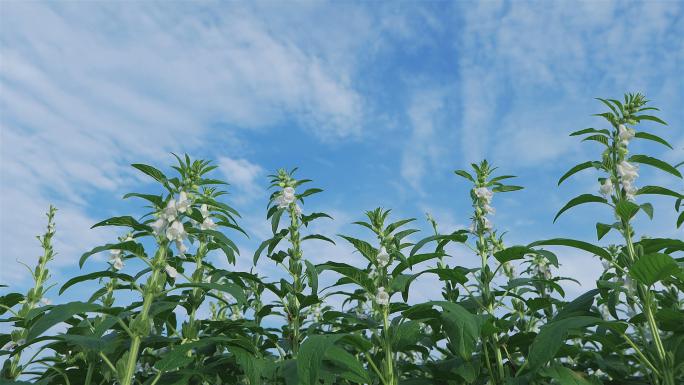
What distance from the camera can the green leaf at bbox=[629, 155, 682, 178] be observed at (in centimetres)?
362

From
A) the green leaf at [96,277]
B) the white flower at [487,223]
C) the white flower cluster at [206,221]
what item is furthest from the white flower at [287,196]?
the white flower at [487,223]

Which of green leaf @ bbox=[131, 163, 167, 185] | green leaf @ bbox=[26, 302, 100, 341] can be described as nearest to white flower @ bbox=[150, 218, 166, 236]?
green leaf @ bbox=[131, 163, 167, 185]

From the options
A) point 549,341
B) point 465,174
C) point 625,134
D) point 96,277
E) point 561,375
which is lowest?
point 561,375

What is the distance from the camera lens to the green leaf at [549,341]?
2736 millimetres

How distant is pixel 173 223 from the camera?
143 inches

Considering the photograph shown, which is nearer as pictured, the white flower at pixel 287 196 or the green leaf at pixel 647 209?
the green leaf at pixel 647 209

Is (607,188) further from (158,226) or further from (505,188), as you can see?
(158,226)

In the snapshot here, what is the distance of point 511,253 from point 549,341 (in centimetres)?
100

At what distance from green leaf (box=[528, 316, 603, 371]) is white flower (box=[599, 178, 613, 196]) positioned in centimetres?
121

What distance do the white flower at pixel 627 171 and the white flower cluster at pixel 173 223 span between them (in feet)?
10.5

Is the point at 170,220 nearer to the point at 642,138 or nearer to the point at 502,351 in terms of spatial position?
the point at 502,351

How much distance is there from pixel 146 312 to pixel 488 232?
2.91m

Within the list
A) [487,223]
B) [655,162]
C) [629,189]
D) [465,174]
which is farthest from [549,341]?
[465,174]

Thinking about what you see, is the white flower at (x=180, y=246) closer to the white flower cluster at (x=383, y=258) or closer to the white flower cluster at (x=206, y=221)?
the white flower cluster at (x=206, y=221)
